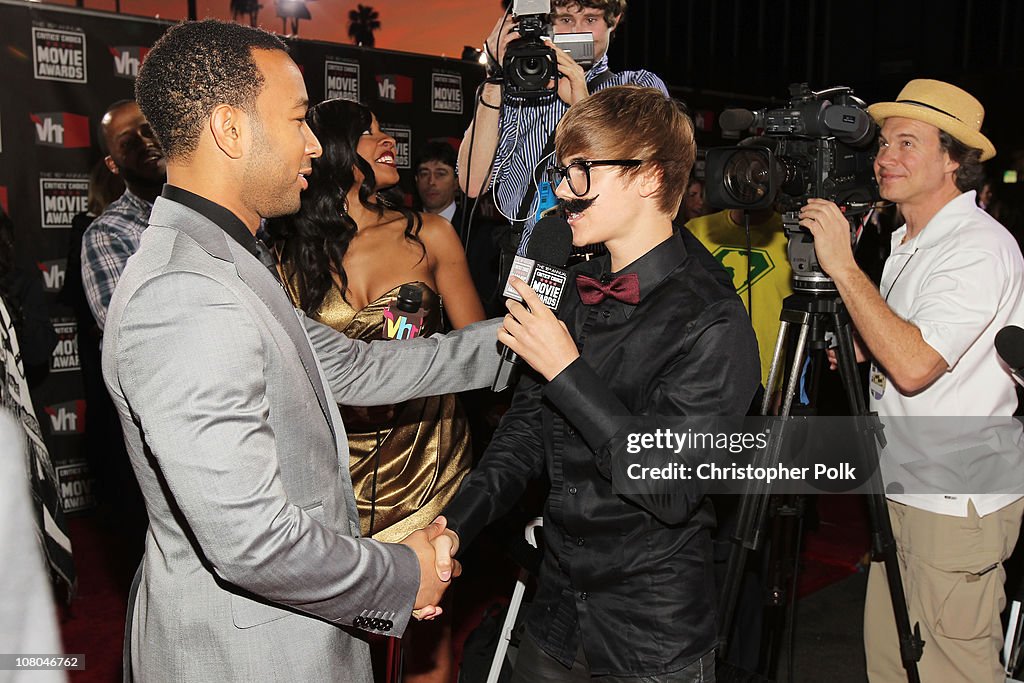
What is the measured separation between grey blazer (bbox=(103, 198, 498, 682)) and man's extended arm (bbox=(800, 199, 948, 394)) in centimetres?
141

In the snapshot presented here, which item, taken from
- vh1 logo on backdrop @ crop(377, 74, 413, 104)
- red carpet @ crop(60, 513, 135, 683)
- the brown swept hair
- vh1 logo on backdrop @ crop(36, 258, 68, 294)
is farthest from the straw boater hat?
vh1 logo on backdrop @ crop(36, 258, 68, 294)

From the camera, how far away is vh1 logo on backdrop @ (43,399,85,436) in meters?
5.09

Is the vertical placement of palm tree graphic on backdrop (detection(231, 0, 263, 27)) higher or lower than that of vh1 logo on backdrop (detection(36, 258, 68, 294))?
higher

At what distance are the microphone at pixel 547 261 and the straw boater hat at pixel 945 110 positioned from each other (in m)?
1.37

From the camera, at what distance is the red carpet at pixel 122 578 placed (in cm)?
352

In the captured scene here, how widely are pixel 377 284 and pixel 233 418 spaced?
1.53m

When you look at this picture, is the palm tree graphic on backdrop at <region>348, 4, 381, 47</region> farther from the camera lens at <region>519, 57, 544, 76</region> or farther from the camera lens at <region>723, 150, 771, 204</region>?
the camera lens at <region>723, 150, 771, 204</region>

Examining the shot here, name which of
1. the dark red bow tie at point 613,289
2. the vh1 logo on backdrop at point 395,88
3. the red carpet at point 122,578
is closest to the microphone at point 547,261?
the dark red bow tie at point 613,289

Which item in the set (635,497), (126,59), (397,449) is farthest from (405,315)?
(126,59)

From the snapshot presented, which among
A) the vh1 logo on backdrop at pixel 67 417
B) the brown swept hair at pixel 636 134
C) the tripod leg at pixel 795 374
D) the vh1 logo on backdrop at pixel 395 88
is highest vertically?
the vh1 logo on backdrop at pixel 395 88

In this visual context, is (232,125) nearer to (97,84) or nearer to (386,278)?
(386,278)

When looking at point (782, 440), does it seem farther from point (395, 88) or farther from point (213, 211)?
point (395, 88)

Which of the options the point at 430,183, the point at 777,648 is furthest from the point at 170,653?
the point at 430,183
